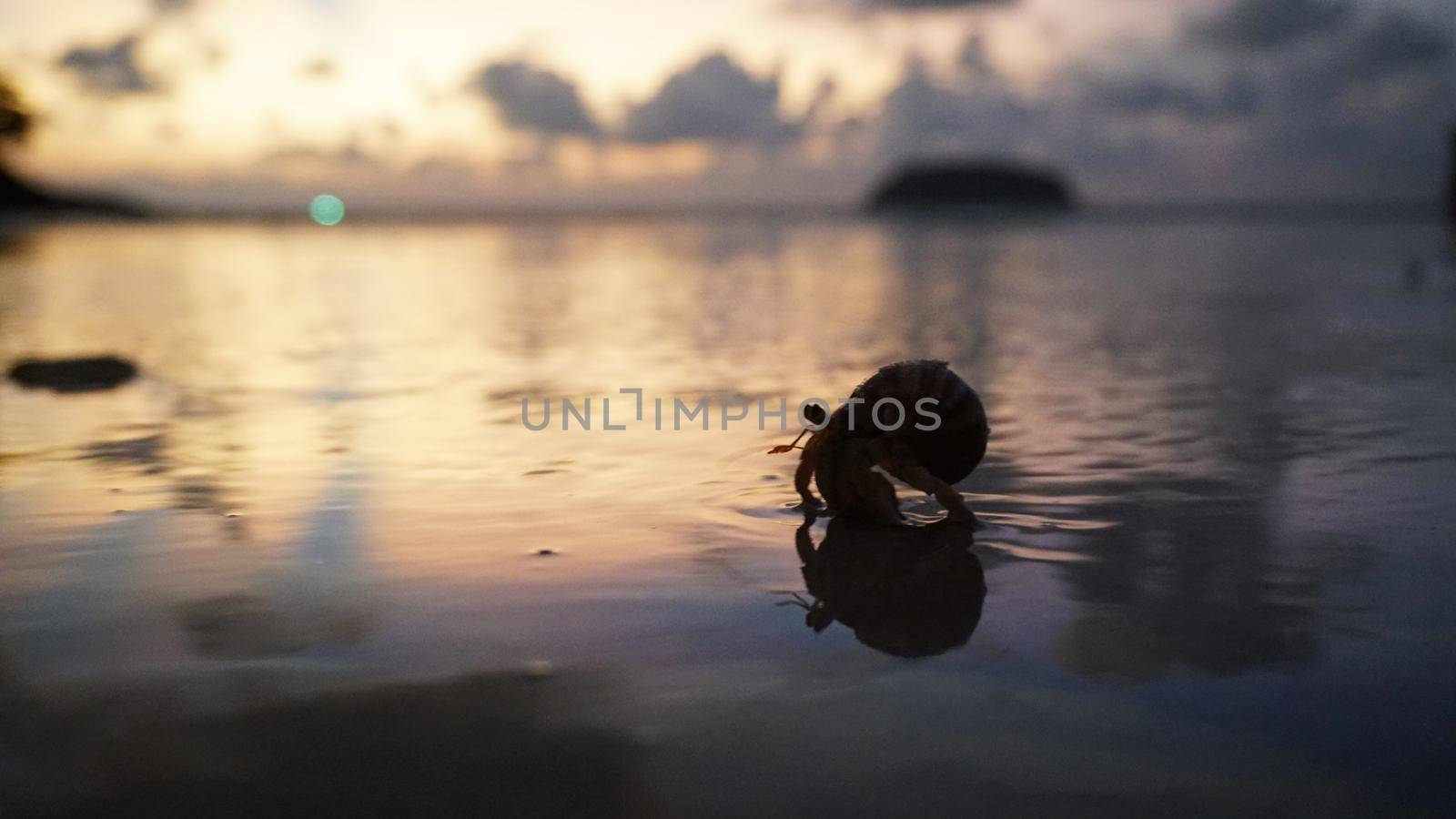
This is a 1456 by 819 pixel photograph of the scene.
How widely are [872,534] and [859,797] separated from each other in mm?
2577

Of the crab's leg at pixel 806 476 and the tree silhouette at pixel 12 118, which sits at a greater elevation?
the tree silhouette at pixel 12 118

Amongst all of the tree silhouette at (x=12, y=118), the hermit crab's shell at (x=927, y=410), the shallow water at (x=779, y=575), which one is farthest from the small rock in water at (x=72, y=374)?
the tree silhouette at (x=12, y=118)

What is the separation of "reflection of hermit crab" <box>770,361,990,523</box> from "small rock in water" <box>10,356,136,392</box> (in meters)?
7.80

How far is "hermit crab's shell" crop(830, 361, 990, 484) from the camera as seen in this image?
5453 millimetres

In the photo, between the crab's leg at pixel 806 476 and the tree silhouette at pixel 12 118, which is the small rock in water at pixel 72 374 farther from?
the tree silhouette at pixel 12 118

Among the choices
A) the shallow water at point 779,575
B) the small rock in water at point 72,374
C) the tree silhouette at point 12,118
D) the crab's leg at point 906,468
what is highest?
the tree silhouette at point 12,118

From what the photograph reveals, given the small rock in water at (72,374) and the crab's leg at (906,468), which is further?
the small rock in water at (72,374)

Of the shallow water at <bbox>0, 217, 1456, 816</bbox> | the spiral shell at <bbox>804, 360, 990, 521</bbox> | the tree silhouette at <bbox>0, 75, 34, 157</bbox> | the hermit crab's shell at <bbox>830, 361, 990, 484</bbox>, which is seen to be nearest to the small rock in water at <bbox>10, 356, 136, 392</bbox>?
the shallow water at <bbox>0, 217, 1456, 816</bbox>

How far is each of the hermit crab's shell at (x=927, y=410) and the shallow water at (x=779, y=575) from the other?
15.9 inches

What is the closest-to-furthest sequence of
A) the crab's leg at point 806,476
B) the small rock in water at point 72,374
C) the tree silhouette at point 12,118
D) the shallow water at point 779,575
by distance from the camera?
the shallow water at point 779,575 < the crab's leg at point 806,476 < the small rock in water at point 72,374 < the tree silhouette at point 12,118

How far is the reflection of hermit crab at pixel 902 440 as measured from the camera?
5.46 meters

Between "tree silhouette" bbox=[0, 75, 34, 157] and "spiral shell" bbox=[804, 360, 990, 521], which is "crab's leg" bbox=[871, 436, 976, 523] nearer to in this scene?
"spiral shell" bbox=[804, 360, 990, 521]

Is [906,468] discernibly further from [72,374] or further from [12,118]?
[12,118]

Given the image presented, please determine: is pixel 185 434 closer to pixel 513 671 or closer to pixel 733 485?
pixel 733 485
